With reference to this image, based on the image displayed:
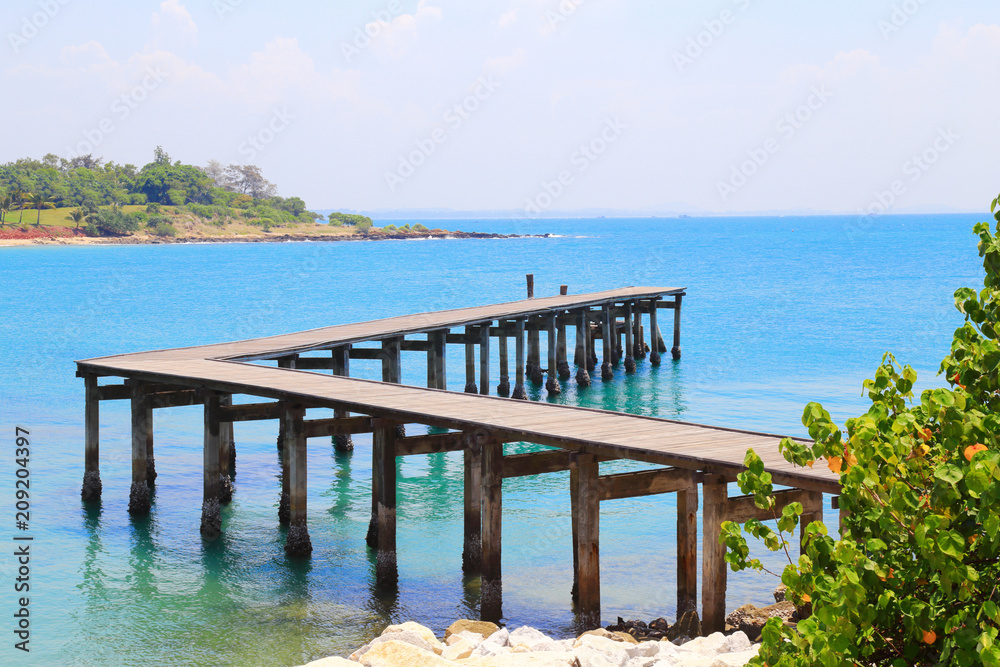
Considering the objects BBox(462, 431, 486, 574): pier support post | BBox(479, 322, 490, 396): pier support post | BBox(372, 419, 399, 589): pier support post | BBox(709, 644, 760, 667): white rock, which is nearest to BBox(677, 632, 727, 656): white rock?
BBox(709, 644, 760, 667): white rock

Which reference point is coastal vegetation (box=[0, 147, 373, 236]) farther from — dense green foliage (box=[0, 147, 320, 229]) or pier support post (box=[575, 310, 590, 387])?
pier support post (box=[575, 310, 590, 387])

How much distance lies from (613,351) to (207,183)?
411 feet

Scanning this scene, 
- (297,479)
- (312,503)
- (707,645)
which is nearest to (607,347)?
(312,503)

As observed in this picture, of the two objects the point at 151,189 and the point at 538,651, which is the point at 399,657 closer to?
the point at 538,651

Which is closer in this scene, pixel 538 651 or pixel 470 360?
pixel 538 651

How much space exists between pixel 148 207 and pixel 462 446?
5230 inches

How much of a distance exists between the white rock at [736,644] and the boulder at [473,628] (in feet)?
7.41

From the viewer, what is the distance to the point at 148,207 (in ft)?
444

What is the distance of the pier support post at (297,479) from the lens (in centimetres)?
1263

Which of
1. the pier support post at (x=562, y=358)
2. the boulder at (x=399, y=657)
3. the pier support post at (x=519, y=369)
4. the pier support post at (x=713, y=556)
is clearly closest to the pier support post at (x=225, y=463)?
the boulder at (x=399, y=657)

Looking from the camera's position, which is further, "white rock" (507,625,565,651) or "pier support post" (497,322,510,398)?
"pier support post" (497,322,510,398)

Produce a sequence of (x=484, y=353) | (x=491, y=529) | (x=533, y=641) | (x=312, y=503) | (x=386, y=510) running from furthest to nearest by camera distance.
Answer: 1. (x=484, y=353)
2. (x=312, y=503)
3. (x=386, y=510)
4. (x=491, y=529)
5. (x=533, y=641)

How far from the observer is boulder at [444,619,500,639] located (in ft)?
31.3

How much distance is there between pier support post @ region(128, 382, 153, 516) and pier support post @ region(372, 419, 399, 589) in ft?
14.5
